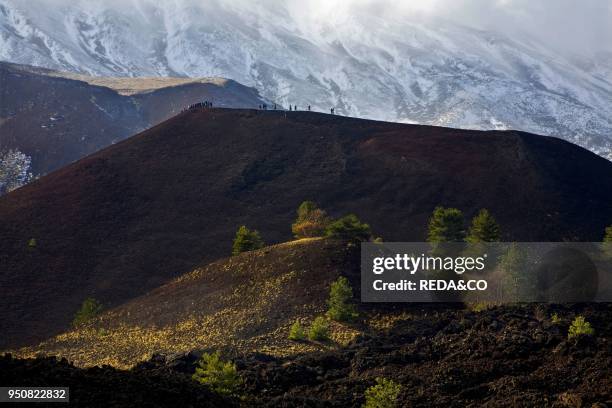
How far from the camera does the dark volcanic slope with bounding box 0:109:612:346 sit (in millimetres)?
70562

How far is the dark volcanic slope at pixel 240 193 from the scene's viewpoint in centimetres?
7056

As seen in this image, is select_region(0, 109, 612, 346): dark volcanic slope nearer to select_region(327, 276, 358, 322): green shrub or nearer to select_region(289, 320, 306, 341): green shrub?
select_region(289, 320, 306, 341): green shrub

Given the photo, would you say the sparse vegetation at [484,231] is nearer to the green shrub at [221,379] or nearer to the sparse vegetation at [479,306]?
the sparse vegetation at [479,306]

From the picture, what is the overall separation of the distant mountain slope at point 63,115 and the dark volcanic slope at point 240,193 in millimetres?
59094

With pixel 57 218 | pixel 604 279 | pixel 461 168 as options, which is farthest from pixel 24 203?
pixel 604 279

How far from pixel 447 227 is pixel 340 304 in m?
14.9

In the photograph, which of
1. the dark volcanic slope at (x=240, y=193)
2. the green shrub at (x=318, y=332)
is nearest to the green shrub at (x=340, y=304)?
the green shrub at (x=318, y=332)

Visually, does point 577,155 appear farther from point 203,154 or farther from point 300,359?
point 300,359

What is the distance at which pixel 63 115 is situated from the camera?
6599 inches

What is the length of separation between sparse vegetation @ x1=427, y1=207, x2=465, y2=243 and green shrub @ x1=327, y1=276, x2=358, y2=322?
12805mm

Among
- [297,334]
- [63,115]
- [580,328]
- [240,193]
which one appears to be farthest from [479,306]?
[63,115]

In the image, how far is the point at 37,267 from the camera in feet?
232

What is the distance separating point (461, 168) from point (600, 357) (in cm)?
5597

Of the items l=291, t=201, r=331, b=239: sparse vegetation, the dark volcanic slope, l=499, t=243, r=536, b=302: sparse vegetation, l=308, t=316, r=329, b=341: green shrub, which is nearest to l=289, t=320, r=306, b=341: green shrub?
l=308, t=316, r=329, b=341: green shrub
